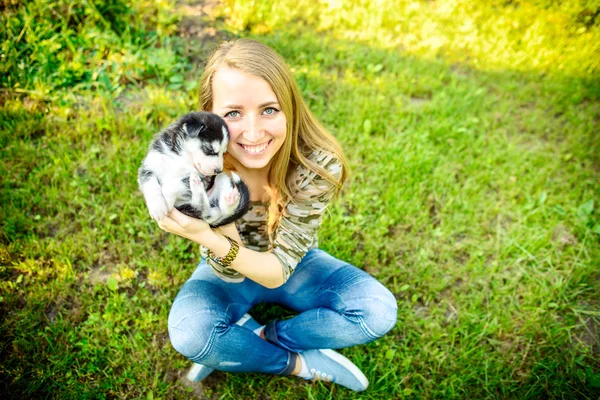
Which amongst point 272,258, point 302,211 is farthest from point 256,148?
point 272,258

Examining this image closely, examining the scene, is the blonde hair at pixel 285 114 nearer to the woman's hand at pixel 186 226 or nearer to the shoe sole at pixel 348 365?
the woman's hand at pixel 186 226

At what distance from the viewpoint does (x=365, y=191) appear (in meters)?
3.56

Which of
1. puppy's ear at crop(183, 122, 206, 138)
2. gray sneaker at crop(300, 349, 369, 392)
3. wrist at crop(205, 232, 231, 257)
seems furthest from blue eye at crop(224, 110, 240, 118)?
gray sneaker at crop(300, 349, 369, 392)

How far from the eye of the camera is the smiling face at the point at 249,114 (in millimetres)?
1998

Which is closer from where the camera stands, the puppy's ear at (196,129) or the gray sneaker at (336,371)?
the puppy's ear at (196,129)

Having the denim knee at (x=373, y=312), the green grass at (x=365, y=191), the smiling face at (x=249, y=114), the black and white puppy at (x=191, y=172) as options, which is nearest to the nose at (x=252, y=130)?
the smiling face at (x=249, y=114)

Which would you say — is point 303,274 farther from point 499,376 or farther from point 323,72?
point 323,72

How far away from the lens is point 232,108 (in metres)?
2.05

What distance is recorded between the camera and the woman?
81.0 inches

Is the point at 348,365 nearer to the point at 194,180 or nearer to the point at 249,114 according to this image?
the point at 194,180

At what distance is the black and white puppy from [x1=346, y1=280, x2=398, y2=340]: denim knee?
93cm

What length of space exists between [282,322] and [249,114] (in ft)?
4.67

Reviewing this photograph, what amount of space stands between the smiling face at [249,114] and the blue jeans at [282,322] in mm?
897

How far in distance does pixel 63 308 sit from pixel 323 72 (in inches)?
141
